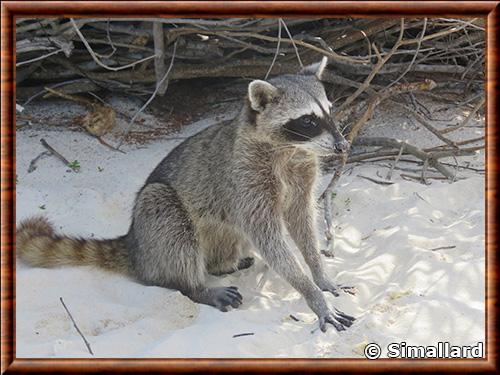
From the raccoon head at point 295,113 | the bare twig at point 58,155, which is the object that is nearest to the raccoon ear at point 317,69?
the raccoon head at point 295,113

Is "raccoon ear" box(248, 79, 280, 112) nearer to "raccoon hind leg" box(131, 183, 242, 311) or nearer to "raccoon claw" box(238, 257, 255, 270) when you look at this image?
"raccoon hind leg" box(131, 183, 242, 311)

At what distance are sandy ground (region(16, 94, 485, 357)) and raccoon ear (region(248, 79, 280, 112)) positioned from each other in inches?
48.9

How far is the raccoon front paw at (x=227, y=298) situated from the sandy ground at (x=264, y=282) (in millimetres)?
84

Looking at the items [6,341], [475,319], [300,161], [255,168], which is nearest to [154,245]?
[255,168]

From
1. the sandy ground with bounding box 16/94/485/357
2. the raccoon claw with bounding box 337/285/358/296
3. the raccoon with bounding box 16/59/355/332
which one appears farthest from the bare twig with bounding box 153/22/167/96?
the raccoon claw with bounding box 337/285/358/296

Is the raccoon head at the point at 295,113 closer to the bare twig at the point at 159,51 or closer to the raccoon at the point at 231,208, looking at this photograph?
the raccoon at the point at 231,208

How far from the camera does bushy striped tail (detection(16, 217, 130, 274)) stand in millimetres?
4574

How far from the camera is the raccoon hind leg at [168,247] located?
4.43m

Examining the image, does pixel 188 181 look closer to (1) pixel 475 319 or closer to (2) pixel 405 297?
(2) pixel 405 297

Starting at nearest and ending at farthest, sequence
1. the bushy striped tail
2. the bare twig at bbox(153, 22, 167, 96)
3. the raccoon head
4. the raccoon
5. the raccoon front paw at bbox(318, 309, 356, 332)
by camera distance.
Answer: the raccoon front paw at bbox(318, 309, 356, 332), the raccoon head, the raccoon, the bushy striped tail, the bare twig at bbox(153, 22, 167, 96)

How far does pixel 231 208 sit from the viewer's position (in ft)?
14.3

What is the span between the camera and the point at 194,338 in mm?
3535

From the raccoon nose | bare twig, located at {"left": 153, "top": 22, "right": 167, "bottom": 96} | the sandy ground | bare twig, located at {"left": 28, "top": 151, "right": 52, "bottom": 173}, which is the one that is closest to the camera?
the sandy ground
